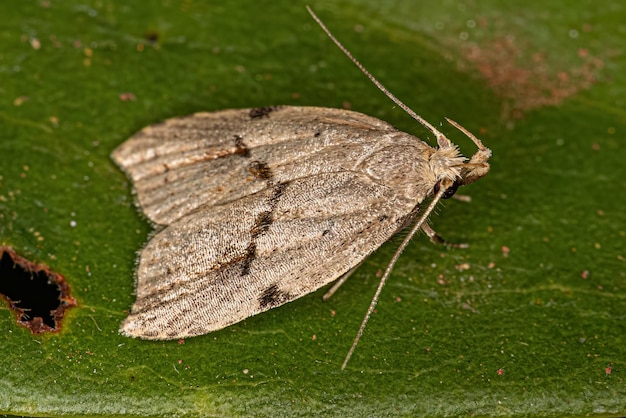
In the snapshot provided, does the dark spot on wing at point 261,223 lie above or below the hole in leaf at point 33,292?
above

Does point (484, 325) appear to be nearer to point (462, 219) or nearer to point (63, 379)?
point (462, 219)

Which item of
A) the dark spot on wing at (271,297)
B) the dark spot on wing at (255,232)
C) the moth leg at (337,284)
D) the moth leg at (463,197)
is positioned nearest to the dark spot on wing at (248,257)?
the dark spot on wing at (255,232)

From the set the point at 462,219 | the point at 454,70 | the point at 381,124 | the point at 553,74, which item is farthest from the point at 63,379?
the point at 553,74

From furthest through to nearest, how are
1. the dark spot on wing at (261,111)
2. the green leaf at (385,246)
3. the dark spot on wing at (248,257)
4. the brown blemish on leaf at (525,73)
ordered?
1. the brown blemish on leaf at (525,73)
2. the dark spot on wing at (261,111)
3. the dark spot on wing at (248,257)
4. the green leaf at (385,246)

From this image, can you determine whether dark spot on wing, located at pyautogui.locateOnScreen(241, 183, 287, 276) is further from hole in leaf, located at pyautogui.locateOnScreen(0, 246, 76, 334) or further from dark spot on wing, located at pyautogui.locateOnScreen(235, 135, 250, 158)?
hole in leaf, located at pyautogui.locateOnScreen(0, 246, 76, 334)

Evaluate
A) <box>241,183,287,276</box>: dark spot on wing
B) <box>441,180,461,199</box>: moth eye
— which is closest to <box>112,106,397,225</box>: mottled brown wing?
<box>241,183,287,276</box>: dark spot on wing

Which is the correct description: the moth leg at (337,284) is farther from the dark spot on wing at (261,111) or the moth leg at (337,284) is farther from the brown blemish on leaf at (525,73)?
the brown blemish on leaf at (525,73)

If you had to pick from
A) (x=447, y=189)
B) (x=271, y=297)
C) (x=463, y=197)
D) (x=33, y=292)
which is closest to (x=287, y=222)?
(x=271, y=297)
